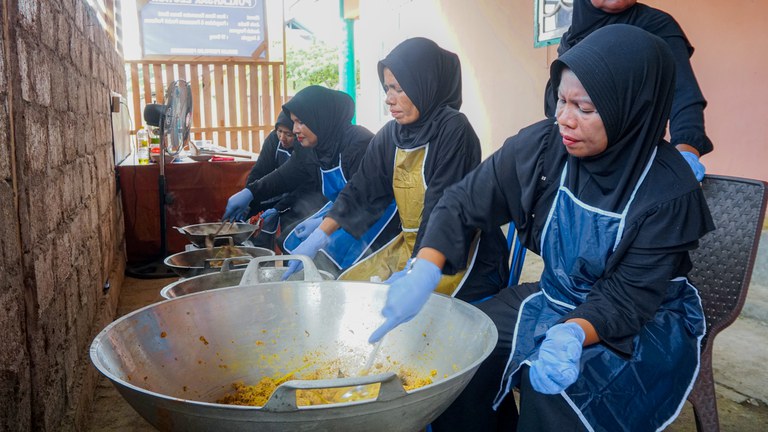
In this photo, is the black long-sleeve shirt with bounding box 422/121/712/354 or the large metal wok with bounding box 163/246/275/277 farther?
the large metal wok with bounding box 163/246/275/277

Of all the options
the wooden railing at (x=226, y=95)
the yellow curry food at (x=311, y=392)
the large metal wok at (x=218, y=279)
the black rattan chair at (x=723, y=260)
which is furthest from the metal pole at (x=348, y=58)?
the yellow curry food at (x=311, y=392)

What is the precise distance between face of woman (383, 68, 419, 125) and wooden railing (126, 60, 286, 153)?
23.8ft

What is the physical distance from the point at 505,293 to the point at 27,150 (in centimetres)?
155

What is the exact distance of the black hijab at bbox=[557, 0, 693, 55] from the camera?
2.28 metres

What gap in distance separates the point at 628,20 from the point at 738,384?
1800 mm

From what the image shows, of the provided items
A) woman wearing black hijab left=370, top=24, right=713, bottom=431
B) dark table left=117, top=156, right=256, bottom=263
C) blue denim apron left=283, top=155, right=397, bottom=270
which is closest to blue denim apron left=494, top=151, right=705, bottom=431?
woman wearing black hijab left=370, top=24, right=713, bottom=431

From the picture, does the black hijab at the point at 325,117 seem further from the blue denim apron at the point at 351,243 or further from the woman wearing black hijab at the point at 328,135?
the blue denim apron at the point at 351,243

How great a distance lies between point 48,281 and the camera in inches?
73.2

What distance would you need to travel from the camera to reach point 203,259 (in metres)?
2.90

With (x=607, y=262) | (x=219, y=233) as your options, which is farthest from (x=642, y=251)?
(x=219, y=233)

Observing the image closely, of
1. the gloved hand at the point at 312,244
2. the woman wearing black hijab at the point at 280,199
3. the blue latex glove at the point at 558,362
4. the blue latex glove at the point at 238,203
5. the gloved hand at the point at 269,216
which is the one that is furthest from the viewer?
the gloved hand at the point at 269,216

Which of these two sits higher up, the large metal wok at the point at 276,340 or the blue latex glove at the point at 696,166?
the blue latex glove at the point at 696,166

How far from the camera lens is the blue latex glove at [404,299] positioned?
4.53 ft

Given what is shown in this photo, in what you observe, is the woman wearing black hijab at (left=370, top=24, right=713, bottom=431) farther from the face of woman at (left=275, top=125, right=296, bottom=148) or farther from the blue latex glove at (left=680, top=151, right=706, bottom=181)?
the face of woman at (left=275, top=125, right=296, bottom=148)
